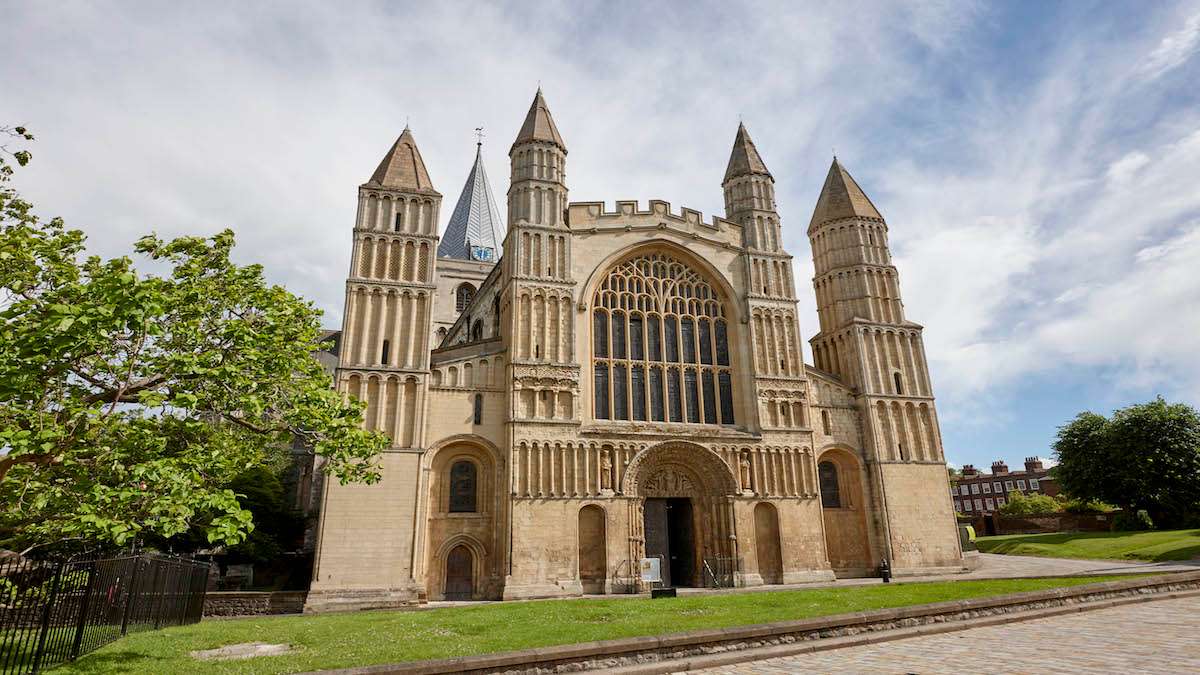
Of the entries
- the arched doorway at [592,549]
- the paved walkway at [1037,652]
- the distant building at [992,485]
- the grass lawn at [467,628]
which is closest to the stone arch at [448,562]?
the arched doorway at [592,549]

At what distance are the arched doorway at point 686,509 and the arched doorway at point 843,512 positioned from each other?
15.7ft

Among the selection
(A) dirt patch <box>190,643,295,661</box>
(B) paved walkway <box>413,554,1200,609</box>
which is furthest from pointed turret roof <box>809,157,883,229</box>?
(A) dirt patch <box>190,643,295,661</box>

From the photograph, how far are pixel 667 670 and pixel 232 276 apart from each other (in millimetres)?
10485

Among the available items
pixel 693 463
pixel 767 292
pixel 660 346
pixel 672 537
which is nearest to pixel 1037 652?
pixel 693 463

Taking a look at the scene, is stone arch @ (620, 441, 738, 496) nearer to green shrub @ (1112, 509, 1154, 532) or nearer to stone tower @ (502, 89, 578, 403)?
stone tower @ (502, 89, 578, 403)

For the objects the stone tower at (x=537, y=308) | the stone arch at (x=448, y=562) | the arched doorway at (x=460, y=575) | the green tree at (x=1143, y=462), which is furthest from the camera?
the green tree at (x=1143, y=462)

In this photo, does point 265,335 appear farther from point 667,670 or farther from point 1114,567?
point 1114,567

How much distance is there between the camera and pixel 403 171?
27.9m

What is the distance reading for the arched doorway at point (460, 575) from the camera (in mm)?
23641

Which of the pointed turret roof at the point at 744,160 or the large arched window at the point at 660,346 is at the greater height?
the pointed turret roof at the point at 744,160

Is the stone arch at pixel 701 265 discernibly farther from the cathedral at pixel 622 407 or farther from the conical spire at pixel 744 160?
the conical spire at pixel 744 160

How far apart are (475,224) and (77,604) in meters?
53.5

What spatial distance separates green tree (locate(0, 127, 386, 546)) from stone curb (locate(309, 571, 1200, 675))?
3723mm

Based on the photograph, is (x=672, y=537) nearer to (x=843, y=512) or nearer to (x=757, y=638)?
(x=843, y=512)
